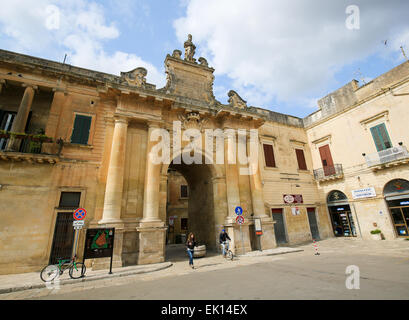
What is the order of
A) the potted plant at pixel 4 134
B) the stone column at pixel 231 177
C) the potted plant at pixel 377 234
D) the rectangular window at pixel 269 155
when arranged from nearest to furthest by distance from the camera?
the potted plant at pixel 4 134
the stone column at pixel 231 177
the potted plant at pixel 377 234
the rectangular window at pixel 269 155

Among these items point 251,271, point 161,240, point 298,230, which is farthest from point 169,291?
point 298,230

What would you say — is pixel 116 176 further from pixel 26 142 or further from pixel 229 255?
pixel 229 255

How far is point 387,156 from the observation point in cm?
1452

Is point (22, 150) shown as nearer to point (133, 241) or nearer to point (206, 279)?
point (133, 241)

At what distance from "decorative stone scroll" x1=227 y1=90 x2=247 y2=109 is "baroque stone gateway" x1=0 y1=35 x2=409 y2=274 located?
0.09 m

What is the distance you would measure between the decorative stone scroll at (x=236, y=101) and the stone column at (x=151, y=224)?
7232mm

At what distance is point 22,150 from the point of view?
10078 millimetres

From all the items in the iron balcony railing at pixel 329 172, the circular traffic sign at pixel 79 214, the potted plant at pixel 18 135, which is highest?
the potted plant at pixel 18 135

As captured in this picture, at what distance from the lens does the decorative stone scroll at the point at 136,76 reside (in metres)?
12.4

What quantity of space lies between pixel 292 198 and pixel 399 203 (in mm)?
6942

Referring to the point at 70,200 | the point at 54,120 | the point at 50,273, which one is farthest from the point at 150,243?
the point at 54,120

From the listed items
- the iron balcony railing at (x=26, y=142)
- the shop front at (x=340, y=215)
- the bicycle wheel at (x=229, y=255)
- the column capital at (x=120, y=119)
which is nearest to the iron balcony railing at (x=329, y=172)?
the shop front at (x=340, y=215)

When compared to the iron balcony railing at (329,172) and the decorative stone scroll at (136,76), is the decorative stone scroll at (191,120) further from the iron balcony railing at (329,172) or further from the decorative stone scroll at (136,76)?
the iron balcony railing at (329,172)
